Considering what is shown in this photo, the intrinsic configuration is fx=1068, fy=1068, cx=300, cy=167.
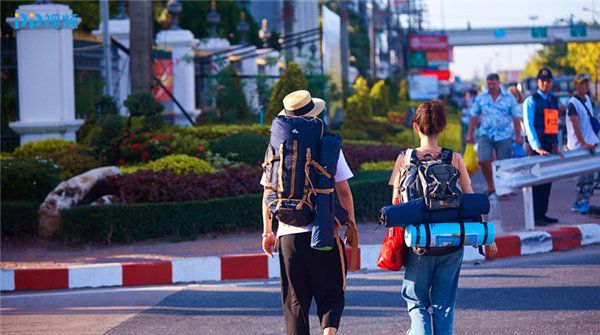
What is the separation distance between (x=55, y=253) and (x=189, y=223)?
1.59m

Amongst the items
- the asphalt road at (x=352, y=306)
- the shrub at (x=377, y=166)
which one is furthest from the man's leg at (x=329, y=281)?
the shrub at (x=377, y=166)

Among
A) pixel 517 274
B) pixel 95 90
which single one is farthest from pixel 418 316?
pixel 95 90

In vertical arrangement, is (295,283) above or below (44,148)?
below

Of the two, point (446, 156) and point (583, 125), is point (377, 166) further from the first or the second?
point (446, 156)

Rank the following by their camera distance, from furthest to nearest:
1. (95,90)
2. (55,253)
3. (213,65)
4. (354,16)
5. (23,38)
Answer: (354,16) < (213,65) < (95,90) < (23,38) < (55,253)

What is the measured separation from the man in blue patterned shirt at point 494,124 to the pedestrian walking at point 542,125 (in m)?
1.27

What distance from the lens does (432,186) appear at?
5957mm

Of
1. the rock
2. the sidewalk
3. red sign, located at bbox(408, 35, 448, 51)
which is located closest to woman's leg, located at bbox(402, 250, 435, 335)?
the sidewalk

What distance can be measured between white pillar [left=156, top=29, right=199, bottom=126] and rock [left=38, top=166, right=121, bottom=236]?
1274cm

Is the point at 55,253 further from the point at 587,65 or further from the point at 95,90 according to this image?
the point at 587,65

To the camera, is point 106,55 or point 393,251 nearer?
point 393,251

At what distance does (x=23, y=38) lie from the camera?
17.3 meters

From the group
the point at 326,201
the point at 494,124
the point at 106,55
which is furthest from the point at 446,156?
the point at 106,55

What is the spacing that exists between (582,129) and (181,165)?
518 cm
